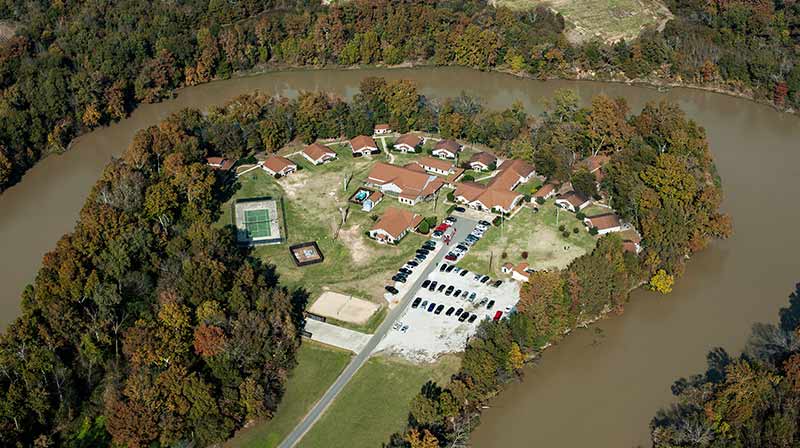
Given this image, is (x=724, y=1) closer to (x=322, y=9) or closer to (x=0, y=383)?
(x=322, y=9)

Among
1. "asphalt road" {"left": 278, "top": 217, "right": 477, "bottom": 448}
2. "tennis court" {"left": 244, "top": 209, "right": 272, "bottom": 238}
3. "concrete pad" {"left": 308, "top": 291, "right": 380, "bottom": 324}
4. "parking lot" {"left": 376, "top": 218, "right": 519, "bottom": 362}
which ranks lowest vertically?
"tennis court" {"left": 244, "top": 209, "right": 272, "bottom": 238}

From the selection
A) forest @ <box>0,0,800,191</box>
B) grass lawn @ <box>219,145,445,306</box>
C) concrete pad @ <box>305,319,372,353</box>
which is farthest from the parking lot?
forest @ <box>0,0,800,191</box>

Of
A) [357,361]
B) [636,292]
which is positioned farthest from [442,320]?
[636,292]

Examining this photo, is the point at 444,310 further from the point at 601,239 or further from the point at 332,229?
the point at 332,229

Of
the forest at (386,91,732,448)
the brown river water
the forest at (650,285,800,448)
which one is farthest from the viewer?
the brown river water

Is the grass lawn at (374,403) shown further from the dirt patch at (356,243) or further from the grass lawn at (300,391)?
the dirt patch at (356,243)

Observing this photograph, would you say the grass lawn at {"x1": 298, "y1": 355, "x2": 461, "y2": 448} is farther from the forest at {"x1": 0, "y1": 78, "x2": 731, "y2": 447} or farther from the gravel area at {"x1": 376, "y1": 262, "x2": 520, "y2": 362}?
the forest at {"x1": 0, "y1": 78, "x2": 731, "y2": 447}
